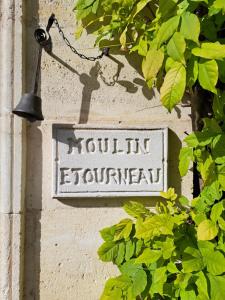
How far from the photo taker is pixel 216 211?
154cm

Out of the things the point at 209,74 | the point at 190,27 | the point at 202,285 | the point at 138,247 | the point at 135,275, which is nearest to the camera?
the point at 190,27

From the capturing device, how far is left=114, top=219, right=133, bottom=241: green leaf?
75.4 inches

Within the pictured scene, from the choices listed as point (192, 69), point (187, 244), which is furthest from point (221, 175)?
point (192, 69)

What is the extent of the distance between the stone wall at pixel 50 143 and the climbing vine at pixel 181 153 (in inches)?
5.3

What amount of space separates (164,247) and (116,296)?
14.1 inches

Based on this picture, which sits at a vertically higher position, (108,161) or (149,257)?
(108,161)

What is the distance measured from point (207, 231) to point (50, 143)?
90 centimetres

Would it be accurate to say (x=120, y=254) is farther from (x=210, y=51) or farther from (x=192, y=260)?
(x=210, y=51)

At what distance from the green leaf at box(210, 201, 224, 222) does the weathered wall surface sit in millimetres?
595

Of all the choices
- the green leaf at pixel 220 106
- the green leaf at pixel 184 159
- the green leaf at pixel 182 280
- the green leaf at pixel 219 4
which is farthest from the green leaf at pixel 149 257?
the green leaf at pixel 219 4

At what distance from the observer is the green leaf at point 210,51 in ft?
4.15

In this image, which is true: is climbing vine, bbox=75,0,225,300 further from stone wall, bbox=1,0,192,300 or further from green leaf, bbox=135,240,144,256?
stone wall, bbox=1,0,192,300

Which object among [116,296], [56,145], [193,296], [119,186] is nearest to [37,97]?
[56,145]

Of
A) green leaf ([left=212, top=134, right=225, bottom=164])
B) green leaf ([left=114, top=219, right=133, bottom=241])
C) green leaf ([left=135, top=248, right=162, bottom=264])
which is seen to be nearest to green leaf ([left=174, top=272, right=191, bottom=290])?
green leaf ([left=135, top=248, right=162, bottom=264])
